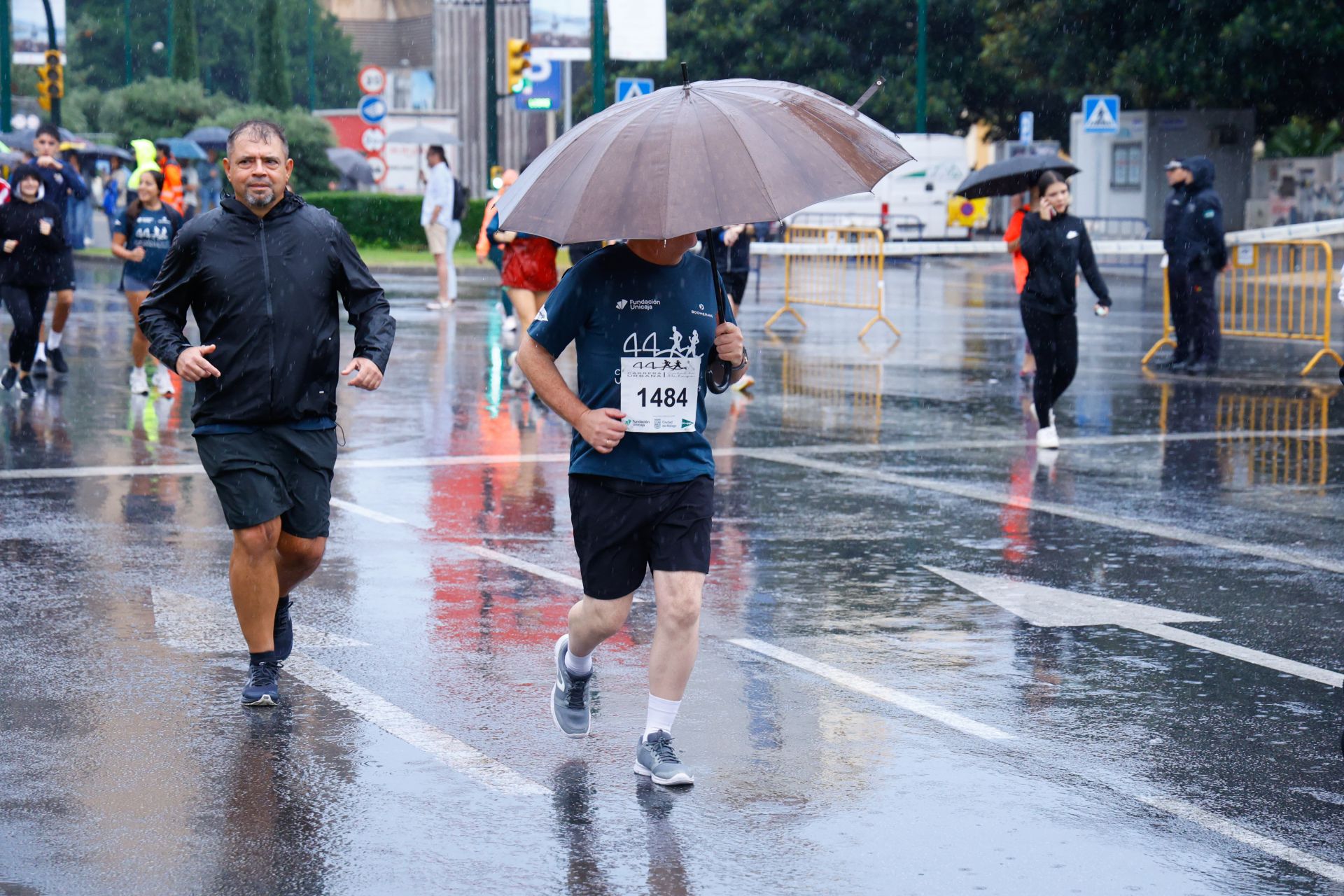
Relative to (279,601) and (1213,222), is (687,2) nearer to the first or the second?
(1213,222)

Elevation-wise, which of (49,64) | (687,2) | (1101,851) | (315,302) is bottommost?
(1101,851)

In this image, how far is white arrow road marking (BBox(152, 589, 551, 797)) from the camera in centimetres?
554

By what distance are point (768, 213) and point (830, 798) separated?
160cm

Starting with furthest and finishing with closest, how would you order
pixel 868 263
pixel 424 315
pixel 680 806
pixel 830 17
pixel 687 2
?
pixel 687 2, pixel 830 17, pixel 868 263, pixel 424 315, pixel 680 806

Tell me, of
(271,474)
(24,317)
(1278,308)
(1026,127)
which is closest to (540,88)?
(1026,127)

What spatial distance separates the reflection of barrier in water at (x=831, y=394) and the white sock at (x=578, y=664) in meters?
7.57

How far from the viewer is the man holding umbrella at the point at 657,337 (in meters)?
5.26

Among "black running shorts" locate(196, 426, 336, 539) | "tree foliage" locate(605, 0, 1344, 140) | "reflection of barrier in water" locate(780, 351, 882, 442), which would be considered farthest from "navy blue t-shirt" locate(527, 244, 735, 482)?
"tree foliage" locate(605, 0, 1344, 140)

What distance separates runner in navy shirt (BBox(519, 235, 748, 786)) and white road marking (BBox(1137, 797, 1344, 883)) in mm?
1313

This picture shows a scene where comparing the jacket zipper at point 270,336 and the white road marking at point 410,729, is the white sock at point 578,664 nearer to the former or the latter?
the white road marking at point 410,729

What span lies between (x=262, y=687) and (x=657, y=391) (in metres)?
1.76

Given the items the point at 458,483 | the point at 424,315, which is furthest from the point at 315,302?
the point at 424,315

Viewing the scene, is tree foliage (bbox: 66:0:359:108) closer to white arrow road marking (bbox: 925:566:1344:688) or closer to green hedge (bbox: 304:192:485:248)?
green hedge (bbox: 304:192:485:248)

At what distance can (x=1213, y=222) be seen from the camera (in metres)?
17.2
